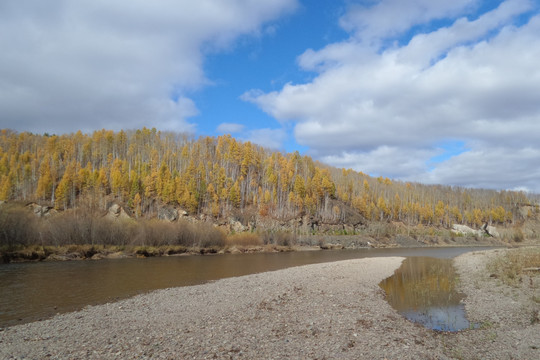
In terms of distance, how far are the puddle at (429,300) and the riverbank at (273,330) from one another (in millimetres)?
723

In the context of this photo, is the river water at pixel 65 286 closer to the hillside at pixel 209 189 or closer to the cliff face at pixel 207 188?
the hillside at pixel 209 189

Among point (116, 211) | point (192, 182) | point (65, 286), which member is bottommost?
point (65, 286)

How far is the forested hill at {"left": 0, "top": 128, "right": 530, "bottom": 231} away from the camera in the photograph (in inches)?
3494

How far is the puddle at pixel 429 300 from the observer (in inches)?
499

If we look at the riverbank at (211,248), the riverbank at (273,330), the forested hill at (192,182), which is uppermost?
the forested hill at (192,182)

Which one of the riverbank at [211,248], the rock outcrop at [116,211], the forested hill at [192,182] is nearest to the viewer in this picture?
the riverbank at [211,248]

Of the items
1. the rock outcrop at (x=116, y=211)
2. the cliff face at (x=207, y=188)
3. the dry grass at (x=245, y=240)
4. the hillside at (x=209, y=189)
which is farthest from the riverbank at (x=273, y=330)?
the rock outcrop at (x=116, y=211)

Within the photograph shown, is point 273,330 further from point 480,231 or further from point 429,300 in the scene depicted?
point 480,231

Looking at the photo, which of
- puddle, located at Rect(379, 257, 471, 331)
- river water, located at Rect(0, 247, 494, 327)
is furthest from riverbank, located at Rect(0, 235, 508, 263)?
puddle, located at Rect(379, 257, 471, 331)

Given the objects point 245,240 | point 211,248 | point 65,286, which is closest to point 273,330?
point 65,286

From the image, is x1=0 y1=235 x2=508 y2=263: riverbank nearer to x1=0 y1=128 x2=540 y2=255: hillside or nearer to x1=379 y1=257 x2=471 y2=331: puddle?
x1=0 y1=128 x2=540 y2=255: hillside

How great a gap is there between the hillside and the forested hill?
0.36m

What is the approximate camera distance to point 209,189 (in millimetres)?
96500

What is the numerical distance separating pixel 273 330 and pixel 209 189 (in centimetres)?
8778
